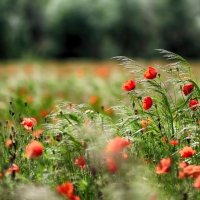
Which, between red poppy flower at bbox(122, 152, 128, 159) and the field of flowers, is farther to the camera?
red poppy flower at bbox(122, 152, 128, 159)

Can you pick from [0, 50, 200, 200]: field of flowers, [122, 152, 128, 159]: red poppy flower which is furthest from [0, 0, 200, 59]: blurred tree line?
[122, 152, 128, 159]: red poppy flower

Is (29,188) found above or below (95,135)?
below

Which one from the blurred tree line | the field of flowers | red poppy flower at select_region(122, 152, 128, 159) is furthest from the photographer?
the blurred tree line

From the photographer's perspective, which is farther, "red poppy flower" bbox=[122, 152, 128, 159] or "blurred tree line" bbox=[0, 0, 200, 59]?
"blurred tree line" bbox=[0, 0, 200, 59]

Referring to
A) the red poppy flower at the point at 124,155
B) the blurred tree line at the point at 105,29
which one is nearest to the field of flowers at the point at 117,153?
the red poppy flower at the point at 124,155

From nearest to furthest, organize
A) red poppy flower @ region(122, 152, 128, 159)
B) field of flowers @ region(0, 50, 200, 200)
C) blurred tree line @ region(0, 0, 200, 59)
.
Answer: field of flowers @ region(0, 50, 200, 200) < red poppy flower @ region(122, 152, 128, 159) < blurred tree line @ region(0, 0, 200, 59)

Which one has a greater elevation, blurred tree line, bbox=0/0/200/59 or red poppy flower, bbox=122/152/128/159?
red poppy flower, bbox=122/152/128/159

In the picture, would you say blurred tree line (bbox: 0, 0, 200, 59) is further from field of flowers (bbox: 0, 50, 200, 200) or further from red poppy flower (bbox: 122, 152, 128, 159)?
red poppy flower (bbox: 122, 152, 128, 159)

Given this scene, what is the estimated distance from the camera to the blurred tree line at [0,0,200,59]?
29.2 meters

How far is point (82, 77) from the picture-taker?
10.4 metres

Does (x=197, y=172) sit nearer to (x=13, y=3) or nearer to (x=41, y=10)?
(x=13, y=3)

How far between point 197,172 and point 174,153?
32 cm

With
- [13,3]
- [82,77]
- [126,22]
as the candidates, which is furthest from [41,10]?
[82,77]

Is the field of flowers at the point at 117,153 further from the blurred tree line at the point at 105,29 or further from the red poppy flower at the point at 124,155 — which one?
the blurred tree line at the point at 105,29
